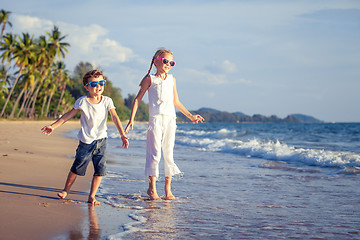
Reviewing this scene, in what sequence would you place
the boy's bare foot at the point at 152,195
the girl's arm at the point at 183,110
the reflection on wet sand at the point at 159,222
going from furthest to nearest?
the girl's arm at the point at 183,110, the boy's bare foot at the point at 152,195, the reflection on wet sand at the point at 159,222

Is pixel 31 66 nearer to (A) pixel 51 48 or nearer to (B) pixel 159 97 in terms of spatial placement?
(A) pixel 51 48

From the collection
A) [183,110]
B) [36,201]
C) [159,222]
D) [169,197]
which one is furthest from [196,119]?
[36,201]

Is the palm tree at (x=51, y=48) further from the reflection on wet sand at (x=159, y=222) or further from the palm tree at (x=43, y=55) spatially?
the reflection on wet sand at (x=159, y=222)

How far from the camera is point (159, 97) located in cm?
485

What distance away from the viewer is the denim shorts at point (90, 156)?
14.0ft

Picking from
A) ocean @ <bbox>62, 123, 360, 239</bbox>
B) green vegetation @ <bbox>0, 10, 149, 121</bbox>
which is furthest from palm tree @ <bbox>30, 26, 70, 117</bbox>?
ocean @ <bbox>62, 123, 360, 239</bbox>

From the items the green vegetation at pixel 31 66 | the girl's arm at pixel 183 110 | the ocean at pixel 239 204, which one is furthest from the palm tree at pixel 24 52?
the girl's arm at pixel 183 110

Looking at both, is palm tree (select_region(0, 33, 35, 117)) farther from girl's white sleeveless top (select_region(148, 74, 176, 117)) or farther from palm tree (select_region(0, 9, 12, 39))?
girl's white sleeveless top (select_region(148, 74, 176, 117))

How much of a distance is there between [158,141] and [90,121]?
0.97m

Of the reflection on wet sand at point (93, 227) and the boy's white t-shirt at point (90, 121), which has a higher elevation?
the boy's white t-shirt at point (90, 121)

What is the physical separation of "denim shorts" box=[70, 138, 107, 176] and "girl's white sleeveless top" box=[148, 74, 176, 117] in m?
0.84

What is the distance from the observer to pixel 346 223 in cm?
377

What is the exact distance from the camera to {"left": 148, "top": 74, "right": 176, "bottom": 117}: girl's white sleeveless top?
4852 millimetres

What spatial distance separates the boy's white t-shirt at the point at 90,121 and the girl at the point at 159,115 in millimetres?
542
